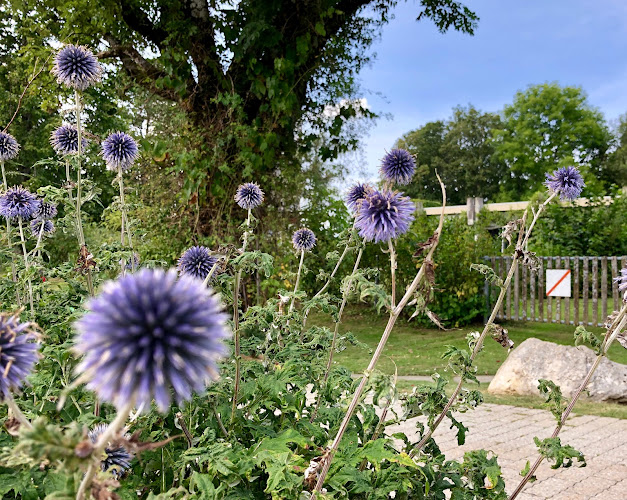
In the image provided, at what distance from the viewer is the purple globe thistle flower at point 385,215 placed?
6.25 ft

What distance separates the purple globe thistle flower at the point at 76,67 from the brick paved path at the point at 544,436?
3.99 m

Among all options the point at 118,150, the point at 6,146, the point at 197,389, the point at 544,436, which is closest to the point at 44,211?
the point at 6,146

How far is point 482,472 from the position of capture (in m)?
2.60

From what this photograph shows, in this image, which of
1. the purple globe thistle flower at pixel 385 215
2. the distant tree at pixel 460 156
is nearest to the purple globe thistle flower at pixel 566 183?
the purple globe thistle flower at pixel 385 215

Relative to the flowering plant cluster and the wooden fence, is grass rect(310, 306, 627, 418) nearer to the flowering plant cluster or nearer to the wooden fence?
the wooden fence

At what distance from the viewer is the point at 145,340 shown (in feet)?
3.24

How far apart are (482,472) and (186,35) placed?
8.32 meters

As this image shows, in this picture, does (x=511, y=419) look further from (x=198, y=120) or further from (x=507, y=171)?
(x=507, y=171)

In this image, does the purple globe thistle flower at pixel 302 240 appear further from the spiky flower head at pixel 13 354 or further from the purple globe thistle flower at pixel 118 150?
the spiky flower head at pixel 13 354

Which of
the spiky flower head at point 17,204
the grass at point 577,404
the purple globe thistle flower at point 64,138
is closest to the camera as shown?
the spiky flower head at point 17,204

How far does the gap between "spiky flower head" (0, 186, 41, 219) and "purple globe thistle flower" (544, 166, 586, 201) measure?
310cm

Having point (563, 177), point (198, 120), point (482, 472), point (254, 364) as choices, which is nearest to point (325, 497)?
point (254, 364)

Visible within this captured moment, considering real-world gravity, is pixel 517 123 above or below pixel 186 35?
above

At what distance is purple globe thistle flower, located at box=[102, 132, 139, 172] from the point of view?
134 inches
